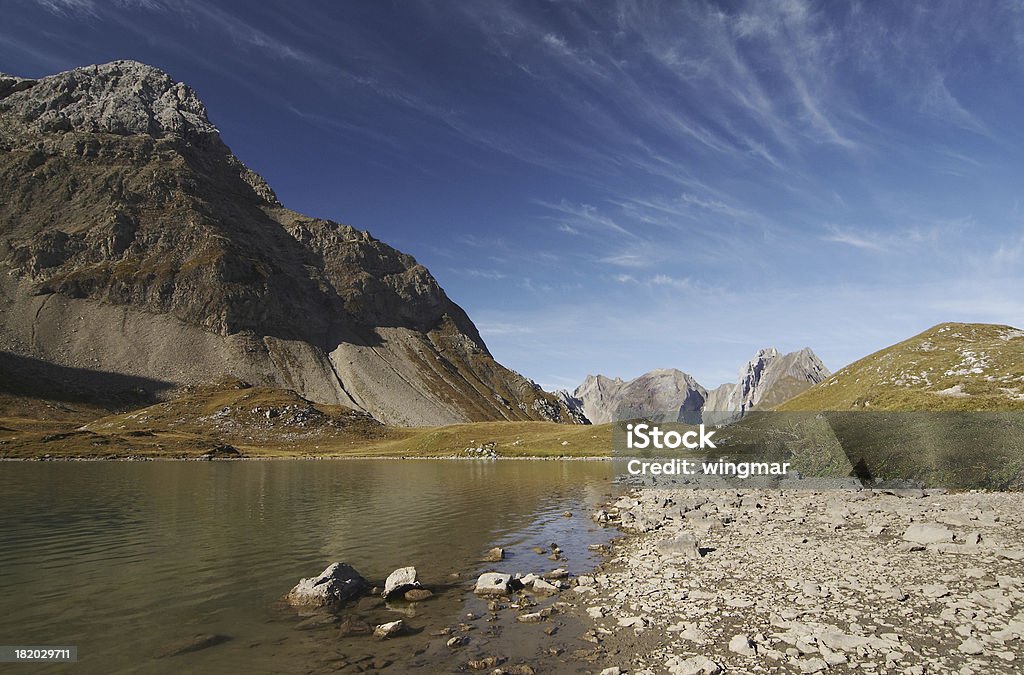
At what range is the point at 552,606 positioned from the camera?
55.5 feet

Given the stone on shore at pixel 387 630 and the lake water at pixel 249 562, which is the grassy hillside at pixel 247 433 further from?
the stone on shore at pixel 387 630

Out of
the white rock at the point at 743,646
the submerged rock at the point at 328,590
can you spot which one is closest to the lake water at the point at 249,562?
the submerged rock at the point at 328,590

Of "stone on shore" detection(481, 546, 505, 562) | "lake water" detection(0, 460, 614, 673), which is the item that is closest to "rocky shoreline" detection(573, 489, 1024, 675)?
"lake water" detection(0, 460, 614, 673)

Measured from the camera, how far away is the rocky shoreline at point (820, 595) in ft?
38.5

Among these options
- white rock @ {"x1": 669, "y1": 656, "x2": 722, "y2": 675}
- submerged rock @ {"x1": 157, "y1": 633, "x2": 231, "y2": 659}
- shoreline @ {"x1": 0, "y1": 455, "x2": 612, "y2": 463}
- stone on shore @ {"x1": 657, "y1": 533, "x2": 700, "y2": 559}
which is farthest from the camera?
shoreline @ {"x1": 0, "y1": 455, "x2": 612, "y2": 463}

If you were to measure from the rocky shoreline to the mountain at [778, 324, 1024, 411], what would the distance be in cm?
1417

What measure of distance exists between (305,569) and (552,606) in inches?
438

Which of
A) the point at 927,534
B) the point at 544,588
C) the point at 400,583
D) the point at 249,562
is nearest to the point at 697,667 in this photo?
the point at 544,588

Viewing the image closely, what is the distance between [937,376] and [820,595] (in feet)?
135

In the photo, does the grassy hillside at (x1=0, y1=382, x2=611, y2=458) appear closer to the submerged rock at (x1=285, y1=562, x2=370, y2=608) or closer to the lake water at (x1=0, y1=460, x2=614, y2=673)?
the lake water at (x1=0, y1=460, x2=614, y2=673)

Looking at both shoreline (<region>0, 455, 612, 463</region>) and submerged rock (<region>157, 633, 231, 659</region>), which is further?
shoreline (<region>0, 455, 612, 463</region>)

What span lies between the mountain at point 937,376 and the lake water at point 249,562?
24587 mm

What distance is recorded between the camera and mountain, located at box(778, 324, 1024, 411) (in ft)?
134

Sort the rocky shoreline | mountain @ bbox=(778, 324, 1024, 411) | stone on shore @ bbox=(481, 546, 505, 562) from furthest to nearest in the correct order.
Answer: mountain @ bbox=(778, 324, 1024, 411)
stone on shore @ bbox=(481, 546, 505, 562)
the rocky shoreline
